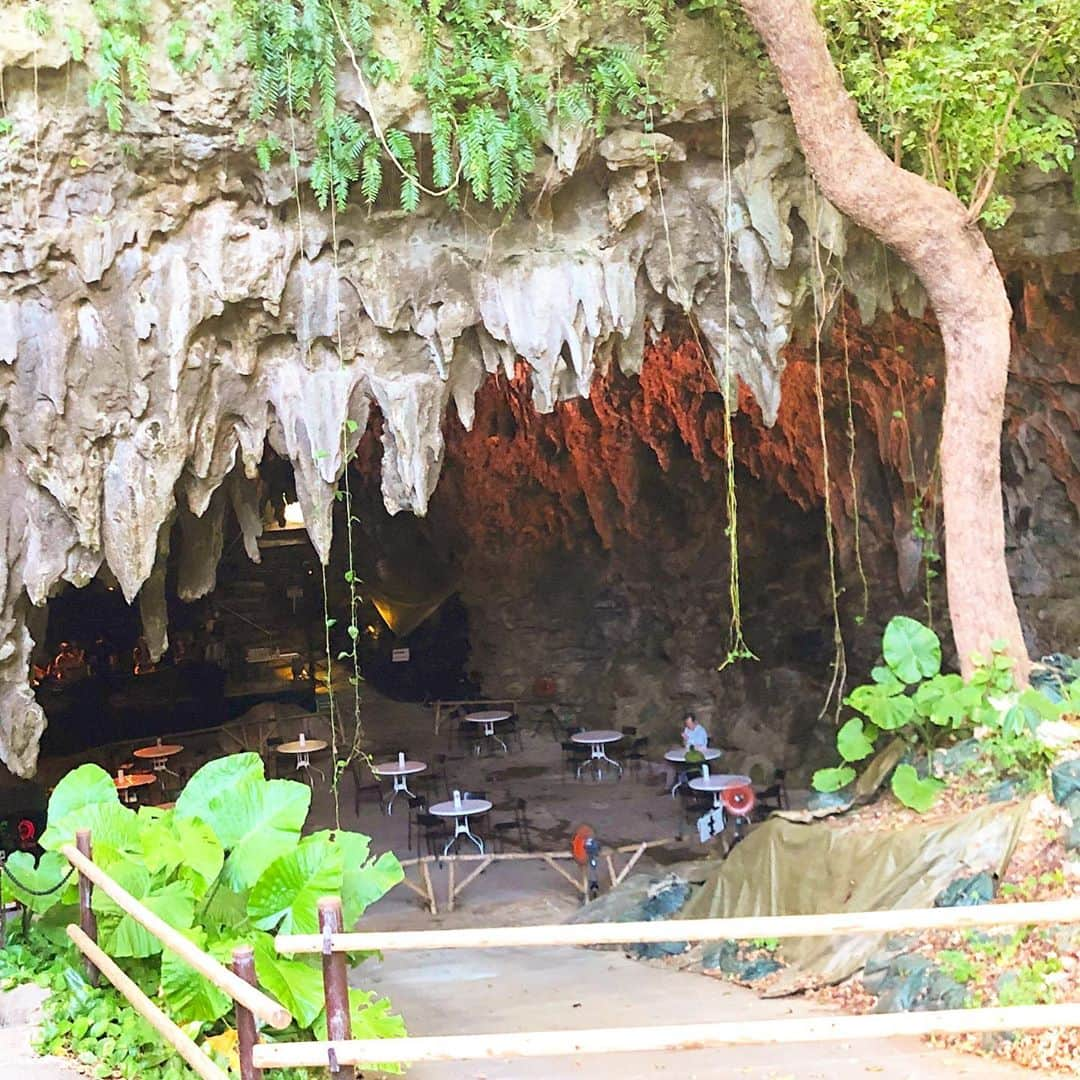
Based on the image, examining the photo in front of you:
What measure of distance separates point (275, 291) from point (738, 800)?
6743 mm

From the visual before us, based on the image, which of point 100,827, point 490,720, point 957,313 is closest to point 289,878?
point 100,827

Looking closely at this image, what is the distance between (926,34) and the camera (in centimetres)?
704

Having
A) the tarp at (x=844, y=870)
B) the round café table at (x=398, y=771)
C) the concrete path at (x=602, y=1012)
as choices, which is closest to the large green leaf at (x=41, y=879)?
the concrete path at (x=602, y=1012)

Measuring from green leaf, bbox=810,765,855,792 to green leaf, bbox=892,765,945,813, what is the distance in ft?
1.92

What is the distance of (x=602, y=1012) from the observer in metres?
6.45

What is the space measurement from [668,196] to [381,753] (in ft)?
34.3

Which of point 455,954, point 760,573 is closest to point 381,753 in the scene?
point 760,573

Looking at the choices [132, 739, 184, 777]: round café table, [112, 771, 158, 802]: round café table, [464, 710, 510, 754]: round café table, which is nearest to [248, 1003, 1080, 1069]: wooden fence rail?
[112, 771, 158, 802]: round café table

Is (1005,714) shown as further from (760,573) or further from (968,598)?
(760,573)

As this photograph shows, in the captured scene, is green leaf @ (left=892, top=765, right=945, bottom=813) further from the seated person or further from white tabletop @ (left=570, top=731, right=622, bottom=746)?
white tabletop @ (left=570, top=731, right=622, bottom=746)

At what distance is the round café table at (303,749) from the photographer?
1448 centimetres

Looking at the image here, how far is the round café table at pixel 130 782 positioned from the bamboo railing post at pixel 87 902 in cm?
812

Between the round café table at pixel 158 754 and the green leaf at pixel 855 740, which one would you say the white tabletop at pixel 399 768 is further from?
the green leaf at pixel 855 740

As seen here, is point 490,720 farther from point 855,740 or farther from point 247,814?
point 247,814
